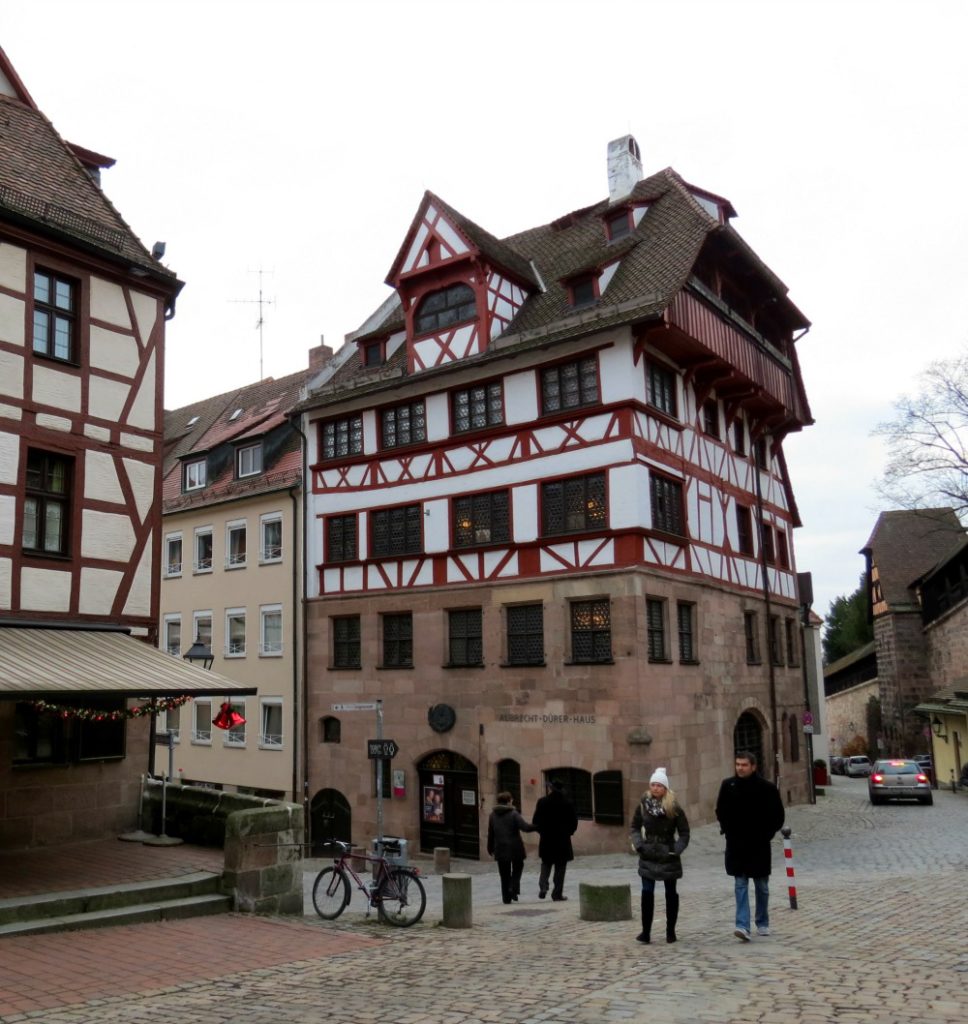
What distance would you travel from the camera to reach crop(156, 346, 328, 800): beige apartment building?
29828mm

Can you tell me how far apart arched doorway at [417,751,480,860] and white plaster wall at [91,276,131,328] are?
13.4 metres

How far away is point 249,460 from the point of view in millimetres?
32875

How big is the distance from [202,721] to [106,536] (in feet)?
59.9

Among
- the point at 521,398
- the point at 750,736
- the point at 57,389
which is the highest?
the point at 521,398

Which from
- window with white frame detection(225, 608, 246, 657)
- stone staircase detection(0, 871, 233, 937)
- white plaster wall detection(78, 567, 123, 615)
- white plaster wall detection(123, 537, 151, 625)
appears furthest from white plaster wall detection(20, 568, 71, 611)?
window with white frame detection(225, 608, 246, 657)

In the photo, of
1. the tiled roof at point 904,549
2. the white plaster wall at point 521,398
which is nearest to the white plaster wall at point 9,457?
the white plaster wall at point 521,398

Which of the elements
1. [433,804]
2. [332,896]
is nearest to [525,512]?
[433,804]

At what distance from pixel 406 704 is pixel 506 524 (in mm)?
5451

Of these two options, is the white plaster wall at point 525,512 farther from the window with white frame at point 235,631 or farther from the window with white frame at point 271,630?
the window with white frame at point 235,631

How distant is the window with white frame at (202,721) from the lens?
3259cm

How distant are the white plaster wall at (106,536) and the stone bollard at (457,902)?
25.3 feet

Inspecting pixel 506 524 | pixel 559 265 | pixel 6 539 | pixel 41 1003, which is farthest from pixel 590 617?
pixel 41 1003

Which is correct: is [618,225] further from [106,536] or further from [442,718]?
[106,536]

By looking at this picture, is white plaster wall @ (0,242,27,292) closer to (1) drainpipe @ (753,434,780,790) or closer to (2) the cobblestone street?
(2) the cobblestone street
